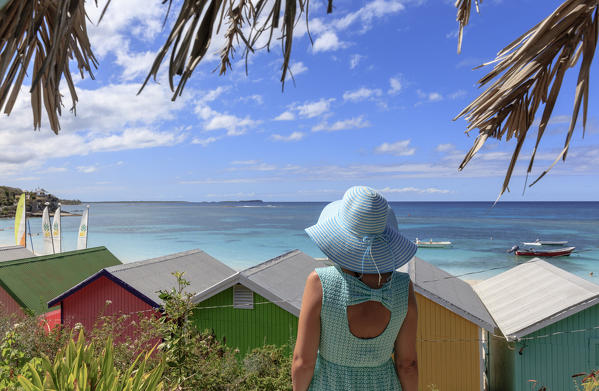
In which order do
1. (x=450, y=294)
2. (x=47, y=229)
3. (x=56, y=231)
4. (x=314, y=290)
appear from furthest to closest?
(x=47, y=229), (x=56, y=231), (x=450, y=294), (x=314, y=290)

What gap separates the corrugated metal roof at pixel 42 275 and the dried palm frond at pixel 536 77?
12.2 meters

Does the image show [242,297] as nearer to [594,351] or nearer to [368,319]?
[594,351]

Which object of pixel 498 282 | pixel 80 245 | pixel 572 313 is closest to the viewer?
pixel 572 313

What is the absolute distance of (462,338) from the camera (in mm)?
10023

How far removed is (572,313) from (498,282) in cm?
523

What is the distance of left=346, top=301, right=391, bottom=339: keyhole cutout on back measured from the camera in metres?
1.78

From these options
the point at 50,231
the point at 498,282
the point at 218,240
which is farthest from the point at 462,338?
the point at 218,240

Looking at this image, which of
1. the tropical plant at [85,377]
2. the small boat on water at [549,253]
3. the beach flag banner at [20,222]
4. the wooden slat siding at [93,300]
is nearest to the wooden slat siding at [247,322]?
the wooden slat siding at [93,300]

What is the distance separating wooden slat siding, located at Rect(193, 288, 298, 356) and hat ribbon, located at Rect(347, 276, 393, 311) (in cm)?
799

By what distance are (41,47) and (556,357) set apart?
1057 centimetres

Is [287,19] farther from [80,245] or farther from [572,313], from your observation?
[80,245]

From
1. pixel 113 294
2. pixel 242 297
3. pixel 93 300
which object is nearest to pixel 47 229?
pixel 93 300

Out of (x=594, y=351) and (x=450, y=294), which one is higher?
(x=450, y=294)

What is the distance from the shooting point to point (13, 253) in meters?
16.3
